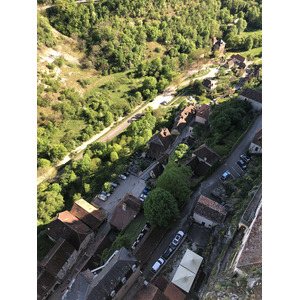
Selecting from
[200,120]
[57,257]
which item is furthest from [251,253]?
[200,120]

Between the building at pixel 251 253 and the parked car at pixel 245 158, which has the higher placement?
the building at pixel 251 253

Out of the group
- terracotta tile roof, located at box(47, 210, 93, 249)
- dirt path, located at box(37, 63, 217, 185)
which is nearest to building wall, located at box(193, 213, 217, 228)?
terracotta tile roof, located at box(47, 210, 93, 249)

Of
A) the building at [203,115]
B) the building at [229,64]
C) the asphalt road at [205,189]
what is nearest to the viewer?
the asphalt road at [205,189]

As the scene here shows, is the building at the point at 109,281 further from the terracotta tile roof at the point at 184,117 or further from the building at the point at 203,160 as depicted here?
the terracotta tile roof at the point at 184,117

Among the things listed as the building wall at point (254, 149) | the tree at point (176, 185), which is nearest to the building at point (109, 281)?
the tree at point (176, 185)

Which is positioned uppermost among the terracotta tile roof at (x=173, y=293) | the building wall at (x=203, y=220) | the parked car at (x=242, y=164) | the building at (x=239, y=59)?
the building at (x=239, y=59)

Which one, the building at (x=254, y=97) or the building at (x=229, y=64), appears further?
the building at (x=229, y=64)

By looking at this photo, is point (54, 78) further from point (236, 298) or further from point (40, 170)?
point (236, 298)

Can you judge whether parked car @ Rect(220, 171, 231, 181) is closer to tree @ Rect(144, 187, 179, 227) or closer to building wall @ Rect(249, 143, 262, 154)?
building wall @ Rect(249, 143, 262, 154)
